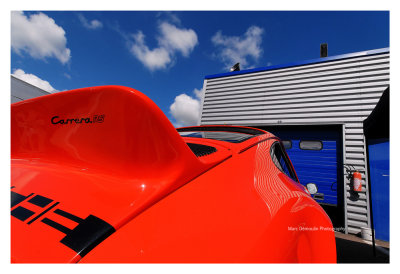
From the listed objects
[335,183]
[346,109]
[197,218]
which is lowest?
[335,183]

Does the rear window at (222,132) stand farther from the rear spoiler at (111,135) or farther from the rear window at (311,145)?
the rear window at (311,145)

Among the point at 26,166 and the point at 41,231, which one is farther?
the point at 26,166

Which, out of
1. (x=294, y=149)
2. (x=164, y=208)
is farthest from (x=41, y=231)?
(x=294, y=149)

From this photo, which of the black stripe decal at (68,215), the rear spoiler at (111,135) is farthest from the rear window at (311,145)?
the black stripe decal at (68,215)

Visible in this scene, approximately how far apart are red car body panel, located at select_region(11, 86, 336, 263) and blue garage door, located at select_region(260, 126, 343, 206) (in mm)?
5253

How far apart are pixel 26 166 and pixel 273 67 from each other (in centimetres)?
744

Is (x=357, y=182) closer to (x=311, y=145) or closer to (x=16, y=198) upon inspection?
(x=311, y=145)

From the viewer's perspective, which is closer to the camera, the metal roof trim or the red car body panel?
the red car body panel

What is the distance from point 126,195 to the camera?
59 cm

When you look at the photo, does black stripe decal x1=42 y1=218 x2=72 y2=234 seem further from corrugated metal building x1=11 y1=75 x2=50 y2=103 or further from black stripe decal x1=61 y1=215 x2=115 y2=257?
corrugated metal building x1=11 y1=75 x2=50 y2=103

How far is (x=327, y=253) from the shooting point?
1048mm

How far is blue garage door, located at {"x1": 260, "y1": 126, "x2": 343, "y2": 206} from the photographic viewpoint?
5066 millimetres

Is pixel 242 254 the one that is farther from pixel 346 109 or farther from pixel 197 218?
pixel 346 109

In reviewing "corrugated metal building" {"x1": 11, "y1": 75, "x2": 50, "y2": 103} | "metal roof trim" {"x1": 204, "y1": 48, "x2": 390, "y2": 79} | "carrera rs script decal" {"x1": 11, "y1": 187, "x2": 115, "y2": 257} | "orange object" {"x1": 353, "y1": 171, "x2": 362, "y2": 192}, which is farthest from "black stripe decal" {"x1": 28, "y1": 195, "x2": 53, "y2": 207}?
"corrugated metal building" {"x1": 11, "y1": 75, "x2": 50, "y2": 103}
